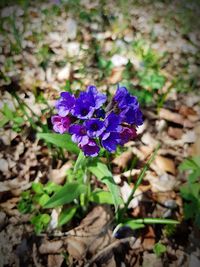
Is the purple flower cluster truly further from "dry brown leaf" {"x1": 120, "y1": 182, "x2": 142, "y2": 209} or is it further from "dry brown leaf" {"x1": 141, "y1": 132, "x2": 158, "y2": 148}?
"dry brown leaf" {"x1": 141, "y1": 132, "x2": 158, "y2": 148}

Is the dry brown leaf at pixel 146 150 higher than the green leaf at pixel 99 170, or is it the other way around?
the green leaf at pixel 99 170

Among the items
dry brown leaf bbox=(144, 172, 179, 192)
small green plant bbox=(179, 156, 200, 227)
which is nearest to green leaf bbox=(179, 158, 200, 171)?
small green plant bbox=(179, 156, 200, 227)

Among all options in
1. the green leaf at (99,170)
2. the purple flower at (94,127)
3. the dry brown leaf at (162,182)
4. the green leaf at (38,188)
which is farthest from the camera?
the dry brown leaf at (162,182)

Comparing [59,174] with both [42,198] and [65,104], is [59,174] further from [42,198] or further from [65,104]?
[65,104]

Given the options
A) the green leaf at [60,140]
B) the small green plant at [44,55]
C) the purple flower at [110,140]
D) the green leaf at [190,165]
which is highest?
the purple flower at [110,140]

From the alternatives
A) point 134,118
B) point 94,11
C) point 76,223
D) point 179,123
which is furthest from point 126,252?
point 94,11

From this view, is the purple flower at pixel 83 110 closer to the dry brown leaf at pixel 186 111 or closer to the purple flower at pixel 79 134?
the purple flower at pixel 79 134

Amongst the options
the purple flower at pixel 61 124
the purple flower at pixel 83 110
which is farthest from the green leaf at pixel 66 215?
the purple flower at pixel 83 110
